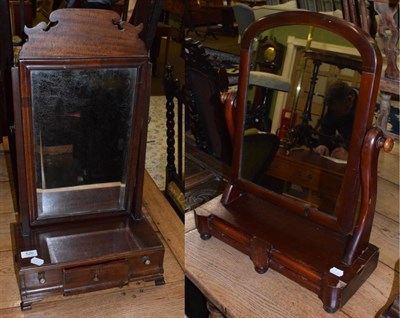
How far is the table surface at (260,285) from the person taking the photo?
88 cm

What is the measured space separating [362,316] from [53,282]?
0.62m

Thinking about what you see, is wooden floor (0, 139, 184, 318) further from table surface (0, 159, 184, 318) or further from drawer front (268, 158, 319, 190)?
drawer front (268, 158, 319, 190)

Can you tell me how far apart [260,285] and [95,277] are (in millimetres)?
348

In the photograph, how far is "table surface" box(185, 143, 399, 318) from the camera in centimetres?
88

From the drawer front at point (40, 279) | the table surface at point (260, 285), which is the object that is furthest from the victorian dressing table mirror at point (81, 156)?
the table surface at point (260, 285)

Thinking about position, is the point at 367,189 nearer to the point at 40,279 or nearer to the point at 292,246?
the point at 292,246

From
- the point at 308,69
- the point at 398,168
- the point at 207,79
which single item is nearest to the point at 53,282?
the point at 207,79

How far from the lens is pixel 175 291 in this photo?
104 cm

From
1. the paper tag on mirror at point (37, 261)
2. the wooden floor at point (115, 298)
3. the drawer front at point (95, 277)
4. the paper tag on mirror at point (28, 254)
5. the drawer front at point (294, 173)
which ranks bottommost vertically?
the wooden floor at point (115, 298)

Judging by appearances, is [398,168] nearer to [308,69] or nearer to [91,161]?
[308,69]

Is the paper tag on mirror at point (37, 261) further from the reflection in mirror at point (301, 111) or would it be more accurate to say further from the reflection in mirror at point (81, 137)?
the reflection in mirror at point (301, 111)

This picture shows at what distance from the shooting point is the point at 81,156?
999mm

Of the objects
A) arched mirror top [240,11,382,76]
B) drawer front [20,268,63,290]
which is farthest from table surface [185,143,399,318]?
arched mirror top [240,11,382,76]

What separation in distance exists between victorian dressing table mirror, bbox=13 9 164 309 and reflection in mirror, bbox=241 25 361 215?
246mm
